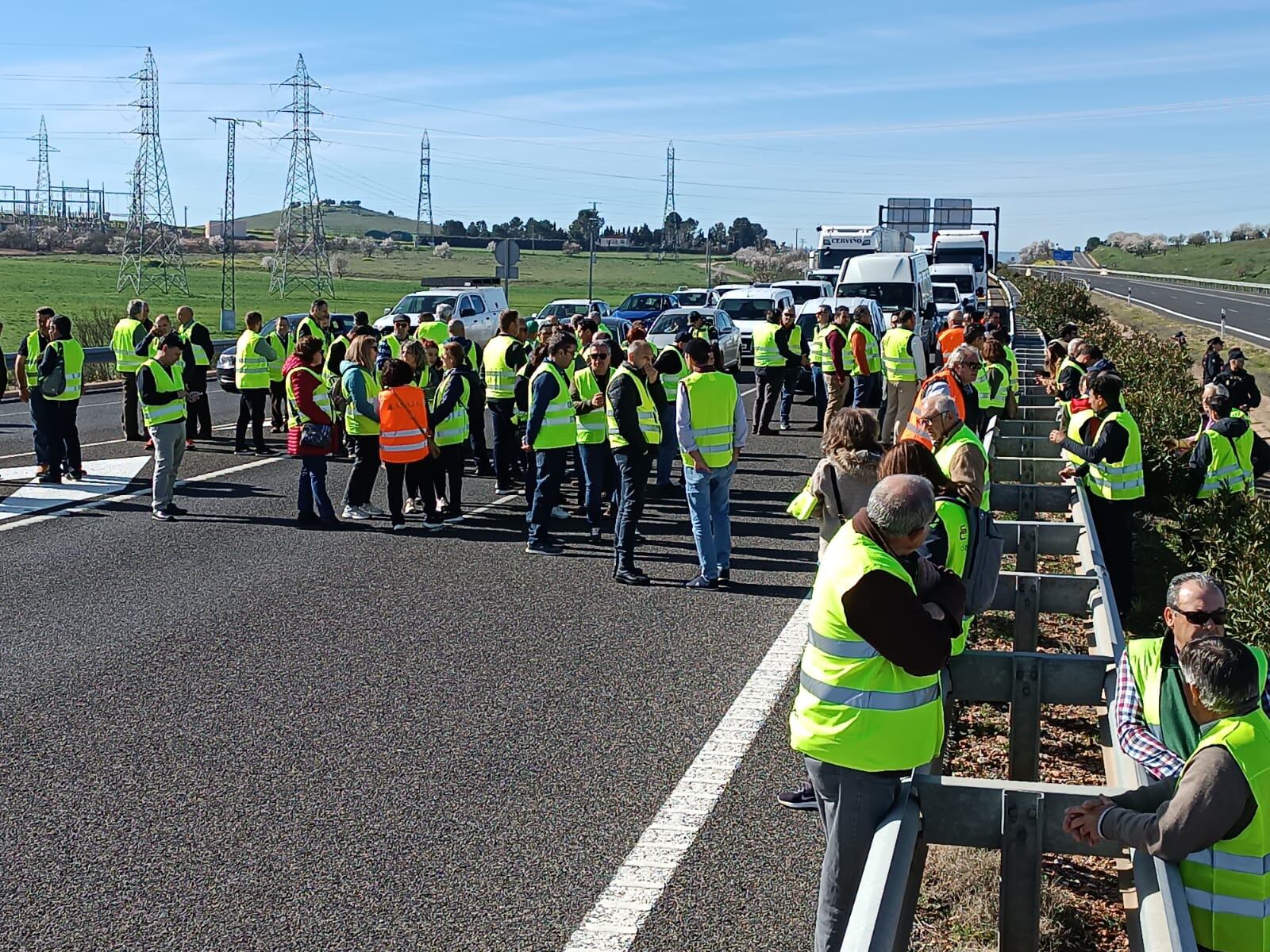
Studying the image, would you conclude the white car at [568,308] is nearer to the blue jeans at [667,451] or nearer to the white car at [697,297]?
the white car at [697,297]

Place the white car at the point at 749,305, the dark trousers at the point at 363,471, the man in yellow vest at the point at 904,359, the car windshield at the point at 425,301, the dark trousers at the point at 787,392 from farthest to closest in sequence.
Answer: the car windshield at the point at 425,301, the white car at the point at 749,305, the dark trousers at the point at 787,392, the man in yellow vest at the point at 904,359, the dark trousers at the point at 363,471

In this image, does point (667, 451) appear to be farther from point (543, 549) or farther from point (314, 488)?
point (314, 488)

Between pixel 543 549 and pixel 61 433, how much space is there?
6.60m

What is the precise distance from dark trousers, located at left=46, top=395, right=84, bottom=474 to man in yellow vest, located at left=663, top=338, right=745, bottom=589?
8.14 m

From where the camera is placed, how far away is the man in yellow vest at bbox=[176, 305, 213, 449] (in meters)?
17.5

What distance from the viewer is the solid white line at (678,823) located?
16.5ft

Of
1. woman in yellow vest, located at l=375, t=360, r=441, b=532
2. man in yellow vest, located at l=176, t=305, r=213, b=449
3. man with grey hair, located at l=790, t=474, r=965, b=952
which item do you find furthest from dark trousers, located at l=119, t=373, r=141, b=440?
man with grey hair, located at l=790, t=474, r=965, b=952

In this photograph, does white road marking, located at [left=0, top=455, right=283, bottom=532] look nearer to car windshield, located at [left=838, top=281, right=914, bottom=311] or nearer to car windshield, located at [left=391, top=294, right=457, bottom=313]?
car windshield, located at [left=391, top=294, right=457, bottom=313]

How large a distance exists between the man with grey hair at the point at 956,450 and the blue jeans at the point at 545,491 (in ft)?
16.8

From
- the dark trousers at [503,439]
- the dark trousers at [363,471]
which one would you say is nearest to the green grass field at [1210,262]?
the dark trousers at [503,439]

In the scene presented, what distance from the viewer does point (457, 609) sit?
32.3ft

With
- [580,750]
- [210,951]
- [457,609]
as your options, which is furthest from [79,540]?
[210,951]

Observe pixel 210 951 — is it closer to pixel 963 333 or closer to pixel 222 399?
pixel 963 333

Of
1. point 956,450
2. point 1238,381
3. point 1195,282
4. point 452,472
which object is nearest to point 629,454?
point 452,472
